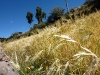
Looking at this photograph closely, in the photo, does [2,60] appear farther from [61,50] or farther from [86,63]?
[86,63]

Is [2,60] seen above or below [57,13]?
below

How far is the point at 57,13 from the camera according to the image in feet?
126

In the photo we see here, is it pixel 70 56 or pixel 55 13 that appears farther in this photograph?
pixel 55 13

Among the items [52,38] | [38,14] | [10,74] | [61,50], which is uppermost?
[38,14]

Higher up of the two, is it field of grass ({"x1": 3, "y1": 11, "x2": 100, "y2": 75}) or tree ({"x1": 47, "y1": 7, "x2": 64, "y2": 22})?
tree ({"x1": 47, "y1": 7, "x2": 64, "y2": 22})

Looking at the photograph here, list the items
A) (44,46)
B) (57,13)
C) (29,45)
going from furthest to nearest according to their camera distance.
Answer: (57,13), (29,45), (44,46)

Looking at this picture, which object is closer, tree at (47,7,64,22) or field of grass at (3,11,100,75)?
field of grass at (3,11,100,75)

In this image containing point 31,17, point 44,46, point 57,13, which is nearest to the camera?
point 44,46

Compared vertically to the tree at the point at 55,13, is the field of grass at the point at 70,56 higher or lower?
lower

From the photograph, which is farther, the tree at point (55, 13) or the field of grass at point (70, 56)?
the tree at point (55, 13)

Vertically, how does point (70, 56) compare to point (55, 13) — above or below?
below

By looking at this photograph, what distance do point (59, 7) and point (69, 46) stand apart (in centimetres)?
3549

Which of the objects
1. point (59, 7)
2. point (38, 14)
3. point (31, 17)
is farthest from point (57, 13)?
point (31, 17)

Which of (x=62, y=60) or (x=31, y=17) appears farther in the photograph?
(x=31, y=17)
